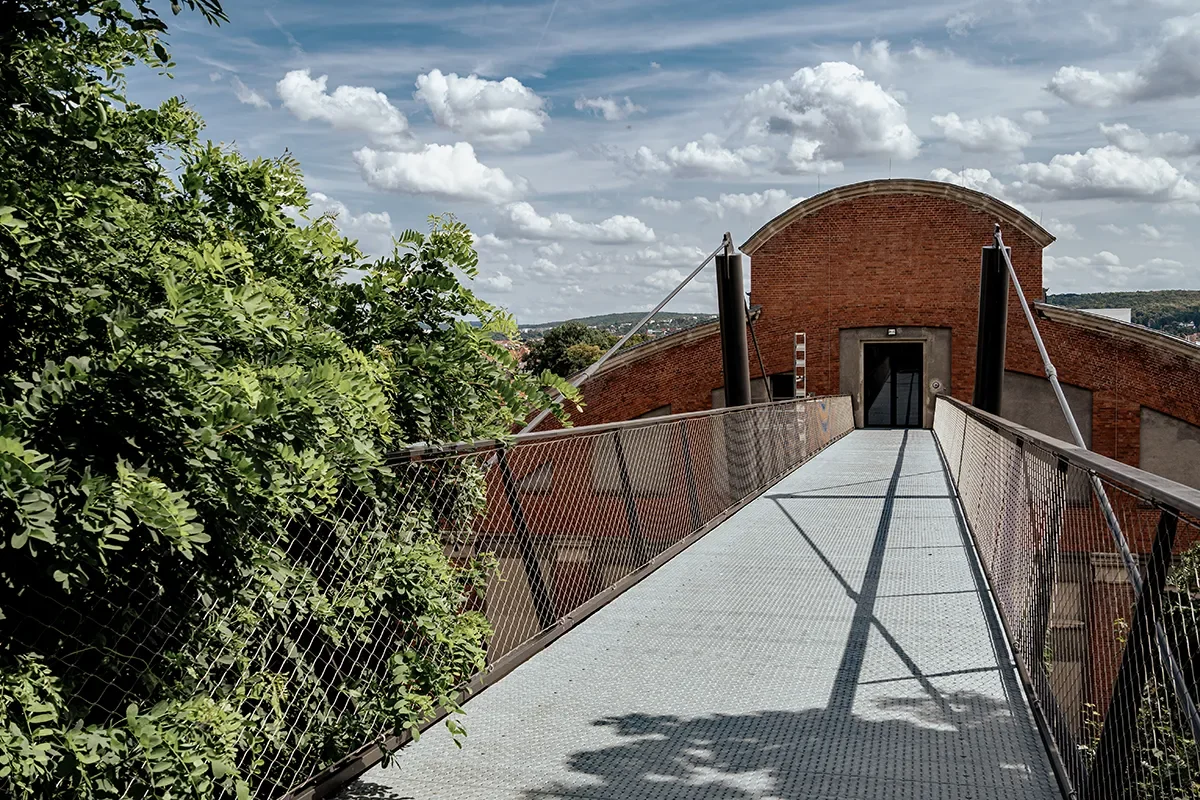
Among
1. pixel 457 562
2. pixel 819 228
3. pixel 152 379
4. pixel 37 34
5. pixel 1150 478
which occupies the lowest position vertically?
pixel 457 562

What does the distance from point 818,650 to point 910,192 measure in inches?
1275

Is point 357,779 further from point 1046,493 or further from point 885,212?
point 885,212

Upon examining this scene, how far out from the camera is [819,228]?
117 ft

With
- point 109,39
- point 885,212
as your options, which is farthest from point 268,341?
point 885,212

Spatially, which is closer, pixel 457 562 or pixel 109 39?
pixel 109 39

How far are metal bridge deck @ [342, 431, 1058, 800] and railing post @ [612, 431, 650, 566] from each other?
27 centimetres

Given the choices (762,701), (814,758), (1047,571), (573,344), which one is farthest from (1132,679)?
(573,344)

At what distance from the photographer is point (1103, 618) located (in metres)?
3.72

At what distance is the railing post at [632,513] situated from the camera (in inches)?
303

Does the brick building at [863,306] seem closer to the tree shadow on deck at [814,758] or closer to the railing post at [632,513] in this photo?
the railing post at [632,513]

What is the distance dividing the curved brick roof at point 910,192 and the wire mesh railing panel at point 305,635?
3097 cm

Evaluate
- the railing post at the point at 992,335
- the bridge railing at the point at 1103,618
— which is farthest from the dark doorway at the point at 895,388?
the bridge railing at the point at 1103,618

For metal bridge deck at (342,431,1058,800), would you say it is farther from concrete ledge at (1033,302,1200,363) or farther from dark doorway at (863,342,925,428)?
dark doorway at (863,342,925,428)

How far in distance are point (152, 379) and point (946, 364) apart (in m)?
34.6
